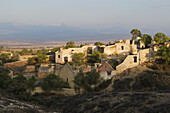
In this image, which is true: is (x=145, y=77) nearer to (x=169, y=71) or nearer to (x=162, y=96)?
(x=169, y=71)

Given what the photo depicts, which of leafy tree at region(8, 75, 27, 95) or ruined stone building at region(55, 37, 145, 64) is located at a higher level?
ruined stone building at region(55, 37, 145, 64)

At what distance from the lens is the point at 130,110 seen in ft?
39.4

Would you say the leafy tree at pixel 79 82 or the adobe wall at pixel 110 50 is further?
the adobe wall at pixel 110 50

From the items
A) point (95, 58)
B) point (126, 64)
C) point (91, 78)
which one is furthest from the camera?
point (95, 58)

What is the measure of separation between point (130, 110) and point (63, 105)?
24.5 ft

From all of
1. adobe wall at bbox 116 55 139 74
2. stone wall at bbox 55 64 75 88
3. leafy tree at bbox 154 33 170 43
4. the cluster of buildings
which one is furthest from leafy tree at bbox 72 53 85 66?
leafy tree at bbox 154 33 170 43

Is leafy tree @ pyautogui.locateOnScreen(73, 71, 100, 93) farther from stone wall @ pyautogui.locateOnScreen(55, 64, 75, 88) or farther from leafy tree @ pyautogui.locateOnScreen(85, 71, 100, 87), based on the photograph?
stone wall @ pyautogui.locateOnScreen(55, 64, 75, 88)

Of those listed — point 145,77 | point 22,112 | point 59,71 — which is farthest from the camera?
point 59,71

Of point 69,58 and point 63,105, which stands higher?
point 69,58

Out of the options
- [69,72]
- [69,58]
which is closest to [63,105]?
[69,72]

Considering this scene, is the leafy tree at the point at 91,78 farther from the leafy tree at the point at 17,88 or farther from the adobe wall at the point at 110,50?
the adobe wall at the point at 110,50

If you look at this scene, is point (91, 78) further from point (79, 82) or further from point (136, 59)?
point (136, 59)

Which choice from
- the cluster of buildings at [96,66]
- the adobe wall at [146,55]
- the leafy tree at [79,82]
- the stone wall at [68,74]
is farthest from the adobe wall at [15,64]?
the adobe wall at [146,55]

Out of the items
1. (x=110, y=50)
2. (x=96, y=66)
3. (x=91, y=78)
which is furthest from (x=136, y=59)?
(x=110, y=50)
